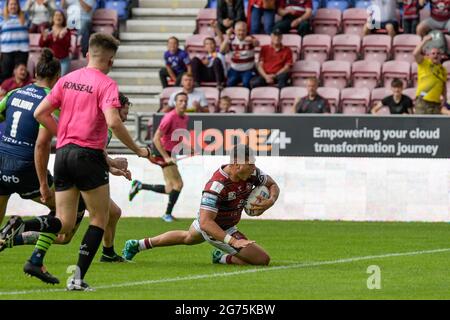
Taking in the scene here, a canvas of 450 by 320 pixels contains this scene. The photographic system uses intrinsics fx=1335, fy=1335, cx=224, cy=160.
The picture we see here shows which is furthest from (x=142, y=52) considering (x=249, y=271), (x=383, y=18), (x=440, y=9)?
(x=249, y=271)

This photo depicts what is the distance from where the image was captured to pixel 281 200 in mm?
22406

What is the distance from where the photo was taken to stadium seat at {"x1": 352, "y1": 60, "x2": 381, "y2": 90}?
82.9ft

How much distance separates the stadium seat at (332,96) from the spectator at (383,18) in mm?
1835

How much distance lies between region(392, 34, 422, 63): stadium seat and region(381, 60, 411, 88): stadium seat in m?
0.35

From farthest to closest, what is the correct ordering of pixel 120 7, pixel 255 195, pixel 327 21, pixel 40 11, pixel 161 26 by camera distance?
pixel 120 7 → pixel 161 26 → pixel 40 11 → pixel 327 21 → pixel 255 195

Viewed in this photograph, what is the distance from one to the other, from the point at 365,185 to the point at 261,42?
5000 millimetres

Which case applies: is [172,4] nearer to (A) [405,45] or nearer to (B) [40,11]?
(B) [40,11]

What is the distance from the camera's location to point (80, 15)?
1075 inches

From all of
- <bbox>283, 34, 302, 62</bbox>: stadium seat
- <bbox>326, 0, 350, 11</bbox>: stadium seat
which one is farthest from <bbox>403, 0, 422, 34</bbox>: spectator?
<bbox>283, 34, 302, 62</bbox>: stadium seat

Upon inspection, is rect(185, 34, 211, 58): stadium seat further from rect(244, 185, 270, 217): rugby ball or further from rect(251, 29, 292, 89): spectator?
rect(244, 185, 270, 217): rugby ball

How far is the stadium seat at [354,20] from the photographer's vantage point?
2648 cm

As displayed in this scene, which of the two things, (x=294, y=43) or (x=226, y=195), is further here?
(x=294, y=43)

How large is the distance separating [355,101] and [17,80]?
6374 millimetres
